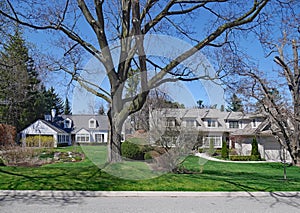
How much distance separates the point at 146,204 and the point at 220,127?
88.6ft

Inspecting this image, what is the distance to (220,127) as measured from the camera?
103 ft

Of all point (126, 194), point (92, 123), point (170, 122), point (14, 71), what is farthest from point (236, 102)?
point (92, 123)

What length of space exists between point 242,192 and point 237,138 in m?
18.7

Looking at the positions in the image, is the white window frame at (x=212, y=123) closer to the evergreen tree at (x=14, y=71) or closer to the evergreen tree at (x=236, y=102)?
the evergreen tree at (x=236, y=102)

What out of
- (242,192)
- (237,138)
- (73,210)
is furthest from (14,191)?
(237,138)

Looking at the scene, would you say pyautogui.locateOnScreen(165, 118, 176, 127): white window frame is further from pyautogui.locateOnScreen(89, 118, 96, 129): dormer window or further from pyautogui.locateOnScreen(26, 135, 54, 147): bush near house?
pyautogui.locateOnScreen(89, 118, 96, 129): dormer window

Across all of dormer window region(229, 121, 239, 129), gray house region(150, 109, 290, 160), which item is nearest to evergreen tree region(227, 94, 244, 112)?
gray house region(150, 109, 290, 160)

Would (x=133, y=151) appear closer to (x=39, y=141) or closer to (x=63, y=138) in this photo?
(x=39, y=141)

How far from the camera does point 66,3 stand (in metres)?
9.27

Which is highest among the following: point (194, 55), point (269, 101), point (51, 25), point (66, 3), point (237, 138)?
point (66, 3)

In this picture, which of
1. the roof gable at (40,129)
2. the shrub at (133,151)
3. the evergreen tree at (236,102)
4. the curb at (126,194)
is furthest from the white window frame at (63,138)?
the curb at (126,194)

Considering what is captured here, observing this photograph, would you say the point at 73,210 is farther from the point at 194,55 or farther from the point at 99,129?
the point at 99,129

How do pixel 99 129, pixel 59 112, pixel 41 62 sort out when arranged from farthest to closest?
pixel 59 112
pixel 99 129
pixel 41 62

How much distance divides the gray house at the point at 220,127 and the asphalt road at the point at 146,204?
12.6ft
